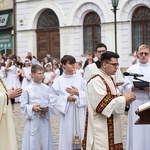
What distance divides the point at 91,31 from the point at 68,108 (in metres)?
19.0

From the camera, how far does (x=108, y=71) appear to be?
6984 mm

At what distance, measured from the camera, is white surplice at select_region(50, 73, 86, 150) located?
357 inches

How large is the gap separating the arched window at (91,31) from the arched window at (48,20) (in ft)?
7.51

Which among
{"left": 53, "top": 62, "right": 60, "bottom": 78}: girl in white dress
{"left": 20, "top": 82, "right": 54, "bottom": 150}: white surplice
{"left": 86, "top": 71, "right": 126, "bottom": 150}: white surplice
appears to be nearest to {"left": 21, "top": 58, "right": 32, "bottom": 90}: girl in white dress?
{"left": 53, "top": 62, "right": 60, "bottom": 78}: girl in white dress

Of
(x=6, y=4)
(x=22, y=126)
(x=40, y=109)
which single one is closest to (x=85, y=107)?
(x=40, y=109)

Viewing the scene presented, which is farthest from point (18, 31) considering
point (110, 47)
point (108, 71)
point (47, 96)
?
point (108, 71)

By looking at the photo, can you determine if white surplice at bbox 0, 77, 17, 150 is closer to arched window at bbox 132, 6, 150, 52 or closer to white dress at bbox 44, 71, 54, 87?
white dress at bbox 44, 71, 54, 87

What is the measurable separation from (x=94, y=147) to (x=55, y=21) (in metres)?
23.3

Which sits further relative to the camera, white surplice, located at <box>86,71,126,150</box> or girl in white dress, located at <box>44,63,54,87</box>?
girl in white dress, located at <box>44,63,54,87</box>

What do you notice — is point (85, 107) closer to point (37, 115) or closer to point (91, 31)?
point (37, 115)

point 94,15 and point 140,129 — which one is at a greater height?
point 94,15

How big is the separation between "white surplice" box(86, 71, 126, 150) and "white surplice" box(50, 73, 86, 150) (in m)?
2.00

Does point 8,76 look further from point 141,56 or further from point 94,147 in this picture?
point 94,147

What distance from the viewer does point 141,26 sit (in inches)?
1019
